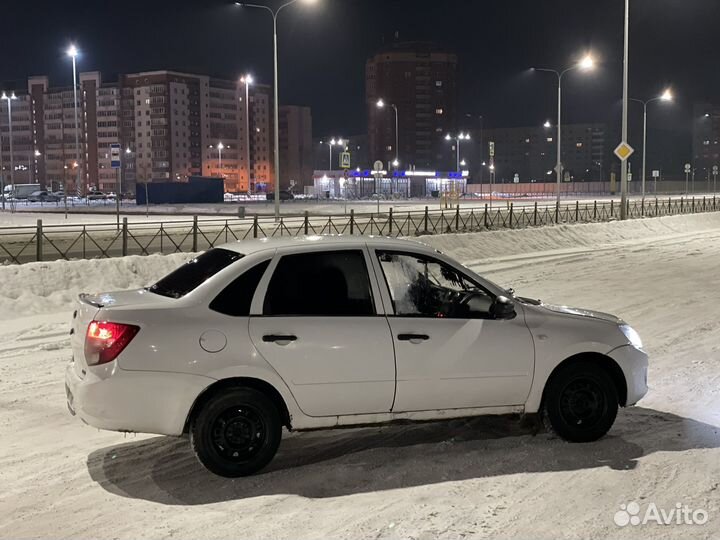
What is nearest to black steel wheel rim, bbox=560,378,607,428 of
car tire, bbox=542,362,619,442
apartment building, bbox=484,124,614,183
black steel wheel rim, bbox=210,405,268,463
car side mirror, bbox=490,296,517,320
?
car tire, bbox=542,362,619,442

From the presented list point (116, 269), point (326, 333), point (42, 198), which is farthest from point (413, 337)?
point (42, 198)

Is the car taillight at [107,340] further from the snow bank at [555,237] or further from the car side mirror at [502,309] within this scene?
the snow bank at [555,237]

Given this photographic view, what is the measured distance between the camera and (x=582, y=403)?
245 inches

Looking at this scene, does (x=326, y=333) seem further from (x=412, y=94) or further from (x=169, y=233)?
(x=412, y=94)

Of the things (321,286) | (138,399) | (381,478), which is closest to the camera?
(138,399)

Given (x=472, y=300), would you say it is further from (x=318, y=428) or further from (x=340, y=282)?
(x=318, y=428)

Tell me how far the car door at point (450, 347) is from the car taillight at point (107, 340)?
1794 mm

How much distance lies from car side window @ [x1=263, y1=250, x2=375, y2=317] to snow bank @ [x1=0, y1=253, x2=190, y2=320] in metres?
9.11

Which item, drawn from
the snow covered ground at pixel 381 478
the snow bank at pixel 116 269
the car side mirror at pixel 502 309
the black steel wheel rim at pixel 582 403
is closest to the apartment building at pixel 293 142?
the snow bank at pixel 116 269

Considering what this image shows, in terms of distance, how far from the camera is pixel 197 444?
5.34 metres

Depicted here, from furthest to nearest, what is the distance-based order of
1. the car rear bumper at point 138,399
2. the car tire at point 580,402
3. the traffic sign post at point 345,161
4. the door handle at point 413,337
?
the traffic sign post at point 345,161 < the car tire at point 580,402 < the door handle at point 413,337 < the car rear bumper at point 138,399

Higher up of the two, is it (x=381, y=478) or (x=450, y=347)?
(x=450, y=347)

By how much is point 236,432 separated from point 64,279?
1091 centimetres

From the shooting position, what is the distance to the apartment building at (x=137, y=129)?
158m
